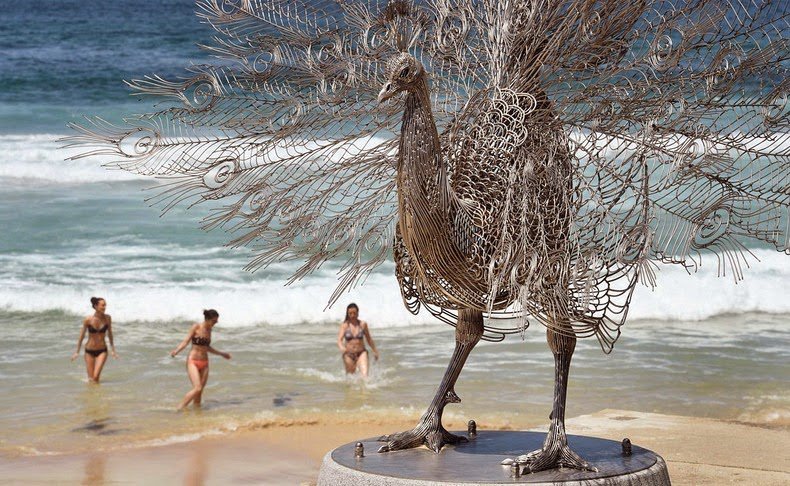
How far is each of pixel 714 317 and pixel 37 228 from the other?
1248 centimetres

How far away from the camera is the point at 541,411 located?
11.7 meters

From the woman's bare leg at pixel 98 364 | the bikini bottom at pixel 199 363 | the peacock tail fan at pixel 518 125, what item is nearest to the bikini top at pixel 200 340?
the bikini bottom at pixel 199 363

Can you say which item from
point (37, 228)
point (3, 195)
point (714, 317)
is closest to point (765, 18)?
point (714, 317)

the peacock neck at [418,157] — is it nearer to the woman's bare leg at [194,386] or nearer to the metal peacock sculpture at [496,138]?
the metal peacock sculpture at [496,138]

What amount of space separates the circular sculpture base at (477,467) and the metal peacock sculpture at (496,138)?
14 cm

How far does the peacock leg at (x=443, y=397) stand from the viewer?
6.35m

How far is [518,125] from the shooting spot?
228 inches

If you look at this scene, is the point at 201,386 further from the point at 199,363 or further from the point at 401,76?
the point at 401,76

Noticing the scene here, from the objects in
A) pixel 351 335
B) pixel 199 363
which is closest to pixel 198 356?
pixel 199 363

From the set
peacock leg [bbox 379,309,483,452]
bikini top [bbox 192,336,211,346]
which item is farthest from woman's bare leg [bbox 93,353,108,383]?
peacock leg [bbox 379,309,483,452]

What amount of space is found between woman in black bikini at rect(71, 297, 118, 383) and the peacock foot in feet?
26.0

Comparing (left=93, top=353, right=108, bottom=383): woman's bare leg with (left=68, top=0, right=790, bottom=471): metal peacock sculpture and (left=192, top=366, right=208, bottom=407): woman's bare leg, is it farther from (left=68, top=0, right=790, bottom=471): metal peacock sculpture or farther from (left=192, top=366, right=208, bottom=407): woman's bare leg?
(left=68, top=0, right=790, bottom=471): metal peacock sculpture

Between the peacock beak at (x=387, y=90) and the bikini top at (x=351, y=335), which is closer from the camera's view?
the peacock beak at (x=387, y=90)

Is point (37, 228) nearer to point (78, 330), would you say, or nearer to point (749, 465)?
point (78, 330)
